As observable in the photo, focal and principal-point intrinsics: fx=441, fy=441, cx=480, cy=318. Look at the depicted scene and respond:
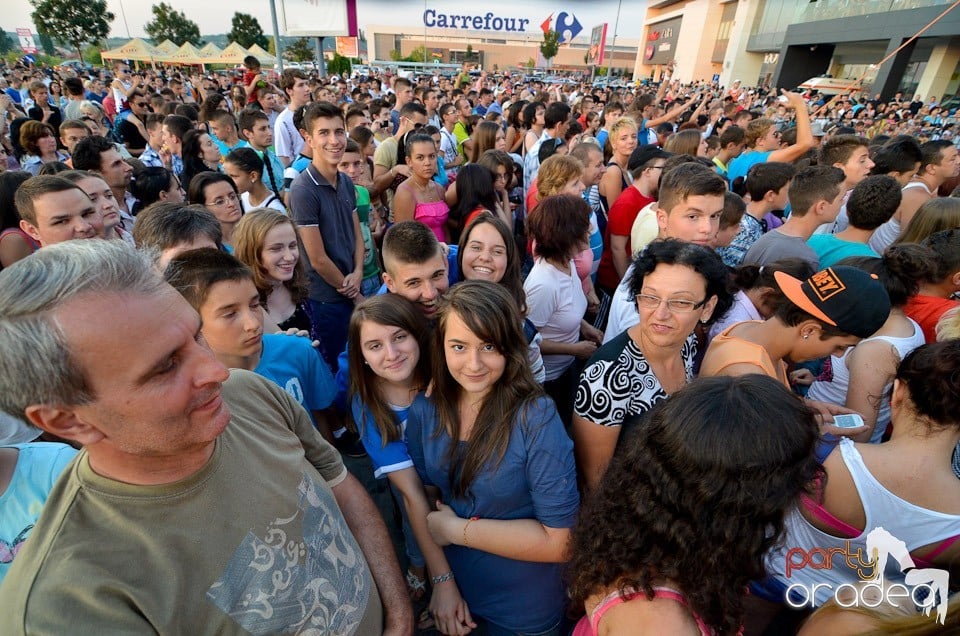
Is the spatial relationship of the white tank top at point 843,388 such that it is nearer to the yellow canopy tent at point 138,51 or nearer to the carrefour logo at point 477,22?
the yellow canopy tent at point 138,51

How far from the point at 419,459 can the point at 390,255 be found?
3.90 feet

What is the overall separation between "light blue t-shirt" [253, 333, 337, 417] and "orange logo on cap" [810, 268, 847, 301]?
244 cm

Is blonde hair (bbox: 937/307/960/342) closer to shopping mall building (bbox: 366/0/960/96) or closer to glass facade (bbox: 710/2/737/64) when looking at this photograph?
shopping mall building (bbox: 366/0/960/96)

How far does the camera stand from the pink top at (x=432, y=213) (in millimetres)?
4172

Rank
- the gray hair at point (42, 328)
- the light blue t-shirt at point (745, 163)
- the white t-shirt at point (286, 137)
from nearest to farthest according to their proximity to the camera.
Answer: the gray hair at point (42, 328)
the light blue t-shirt at point (745, 163)
the white t-shirt at point (286, 137)

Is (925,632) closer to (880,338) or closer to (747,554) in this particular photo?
(747,554)

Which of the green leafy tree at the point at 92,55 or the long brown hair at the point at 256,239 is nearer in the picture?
the long brown hair at the point at 256,239

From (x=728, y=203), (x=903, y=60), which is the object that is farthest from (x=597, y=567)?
(x=903, y=60)

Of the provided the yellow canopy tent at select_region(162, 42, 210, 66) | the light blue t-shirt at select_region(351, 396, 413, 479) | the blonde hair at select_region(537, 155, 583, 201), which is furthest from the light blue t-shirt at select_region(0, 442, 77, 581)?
the yellow canopy tent at select_region(162, 42, 210, 66)

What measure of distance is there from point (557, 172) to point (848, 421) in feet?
8.76

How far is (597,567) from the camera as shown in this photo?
1275mm

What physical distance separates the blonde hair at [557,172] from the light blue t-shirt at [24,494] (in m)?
3.33

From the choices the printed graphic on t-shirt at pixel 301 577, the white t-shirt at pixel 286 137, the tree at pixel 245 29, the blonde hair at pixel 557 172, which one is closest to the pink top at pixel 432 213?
the blonde hair at pixel 557 172

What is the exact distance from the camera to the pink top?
417 centimetres
